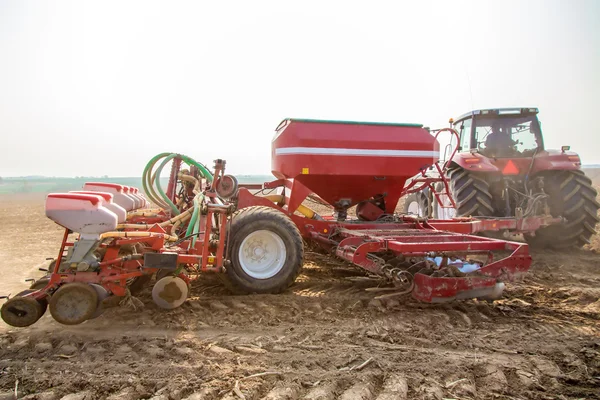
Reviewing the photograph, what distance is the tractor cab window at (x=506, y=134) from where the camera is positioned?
698 centimetres

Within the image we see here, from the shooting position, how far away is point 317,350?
2.64 m

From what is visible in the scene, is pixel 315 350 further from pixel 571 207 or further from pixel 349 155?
pixel 571 207

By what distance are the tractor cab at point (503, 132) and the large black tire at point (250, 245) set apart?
14.5 ft

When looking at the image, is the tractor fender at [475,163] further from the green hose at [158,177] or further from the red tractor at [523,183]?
the green hose at [158,177]

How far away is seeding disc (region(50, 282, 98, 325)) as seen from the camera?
2869 mm

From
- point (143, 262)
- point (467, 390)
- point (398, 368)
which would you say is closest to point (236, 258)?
point (143, 262)

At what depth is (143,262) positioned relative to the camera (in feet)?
10.7

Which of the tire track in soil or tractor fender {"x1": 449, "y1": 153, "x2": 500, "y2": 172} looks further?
tractor fender {"x1": 449, "y1": 153, "x2": 500, "y2": 172}

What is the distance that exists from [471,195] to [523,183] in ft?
3.62

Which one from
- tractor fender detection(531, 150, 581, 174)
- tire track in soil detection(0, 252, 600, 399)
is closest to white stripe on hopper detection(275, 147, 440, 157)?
tire track in soil detection(0, 252, 600, 399)

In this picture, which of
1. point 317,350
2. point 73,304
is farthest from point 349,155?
point 73,304

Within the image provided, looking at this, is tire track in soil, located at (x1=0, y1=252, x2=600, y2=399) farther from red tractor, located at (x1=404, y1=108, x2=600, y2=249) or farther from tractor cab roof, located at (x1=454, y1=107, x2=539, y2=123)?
tractor cab roof, located at (x1=454, y1=107, x2=539, y2=123)

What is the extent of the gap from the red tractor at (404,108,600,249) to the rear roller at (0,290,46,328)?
182 inches

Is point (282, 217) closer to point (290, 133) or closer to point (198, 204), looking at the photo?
point (198, 204)
